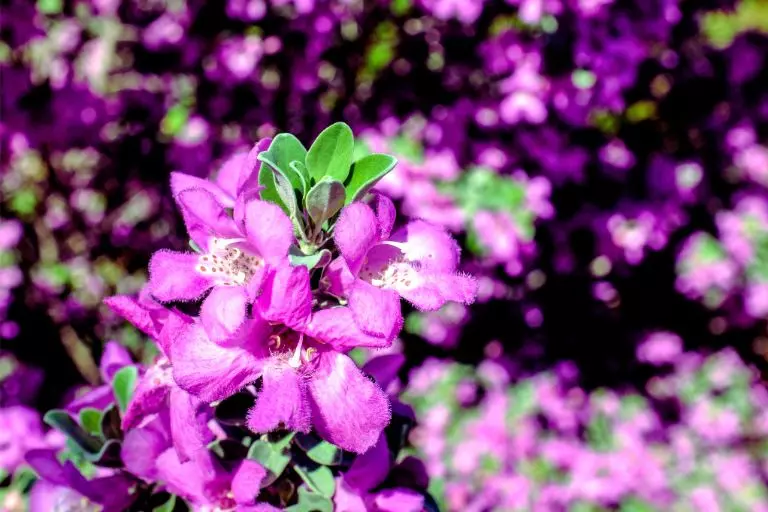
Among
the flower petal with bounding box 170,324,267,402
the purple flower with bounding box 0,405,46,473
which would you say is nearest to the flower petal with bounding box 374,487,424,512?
the flower petal with bounding box 170,324,267,402

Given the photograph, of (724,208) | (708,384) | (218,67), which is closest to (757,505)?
(708,384)

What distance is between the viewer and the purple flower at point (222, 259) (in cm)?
82

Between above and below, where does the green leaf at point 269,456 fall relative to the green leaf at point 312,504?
above

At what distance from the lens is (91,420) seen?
3.84 feet

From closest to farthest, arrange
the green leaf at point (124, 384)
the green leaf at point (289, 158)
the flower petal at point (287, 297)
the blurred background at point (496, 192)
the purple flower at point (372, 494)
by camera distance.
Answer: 1. the flower petal at point (287, 297)
2. the green leaf at point (289, 158)
3. the purple flower at point (372, 494)
4. the green leaf at point (124, 384)
5. the blurred background at point (496, 192)

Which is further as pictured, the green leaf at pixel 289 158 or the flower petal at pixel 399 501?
the flower petal at pixel 399 501

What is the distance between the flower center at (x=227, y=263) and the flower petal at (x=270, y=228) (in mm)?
77

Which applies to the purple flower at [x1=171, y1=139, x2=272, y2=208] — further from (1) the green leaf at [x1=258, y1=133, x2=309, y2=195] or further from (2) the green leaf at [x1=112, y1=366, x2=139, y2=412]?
(2) the green leaf at [x1=112, y1=366, x2=139, y2=412]

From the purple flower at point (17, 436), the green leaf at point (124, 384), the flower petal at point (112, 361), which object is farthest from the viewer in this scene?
the purple flower at point (17, 436)

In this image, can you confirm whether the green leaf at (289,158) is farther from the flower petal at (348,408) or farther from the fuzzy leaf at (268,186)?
the flower petal at (348,408)

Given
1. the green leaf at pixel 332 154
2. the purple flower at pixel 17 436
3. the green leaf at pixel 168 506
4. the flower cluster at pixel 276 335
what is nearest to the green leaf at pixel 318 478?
the flower cluster at pixel 276 335

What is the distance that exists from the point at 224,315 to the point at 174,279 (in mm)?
116

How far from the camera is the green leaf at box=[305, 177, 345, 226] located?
86 centimetres

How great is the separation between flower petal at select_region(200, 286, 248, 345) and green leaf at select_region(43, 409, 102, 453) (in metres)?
0.45
